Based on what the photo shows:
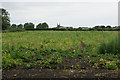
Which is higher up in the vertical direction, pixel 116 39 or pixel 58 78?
pixel 116 39

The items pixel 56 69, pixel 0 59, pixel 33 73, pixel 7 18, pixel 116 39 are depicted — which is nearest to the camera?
pixel 33 73

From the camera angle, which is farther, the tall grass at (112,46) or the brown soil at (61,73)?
the tall grass at (112,46)

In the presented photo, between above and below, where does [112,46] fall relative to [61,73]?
above

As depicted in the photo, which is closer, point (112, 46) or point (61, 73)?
point (61, 73)

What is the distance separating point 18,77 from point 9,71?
52cm

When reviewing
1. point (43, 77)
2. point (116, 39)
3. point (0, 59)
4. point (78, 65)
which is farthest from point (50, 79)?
point (116, 39)

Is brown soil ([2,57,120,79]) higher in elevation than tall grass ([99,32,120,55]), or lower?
lower

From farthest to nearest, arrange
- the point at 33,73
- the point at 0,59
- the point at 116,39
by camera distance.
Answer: the point at 116,39 → the point at 0,59 → the point at 33,73

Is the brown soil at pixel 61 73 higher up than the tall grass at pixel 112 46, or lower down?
lower down

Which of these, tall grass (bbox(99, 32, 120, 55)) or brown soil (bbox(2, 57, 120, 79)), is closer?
brown soil (bbox(2, 57, 120, 79))

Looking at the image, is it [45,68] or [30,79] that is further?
[45,68]

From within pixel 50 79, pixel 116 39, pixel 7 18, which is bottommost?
pixel 50 79

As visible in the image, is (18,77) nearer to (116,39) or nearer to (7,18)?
(116,39)

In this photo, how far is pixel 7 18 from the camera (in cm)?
→ 4566
